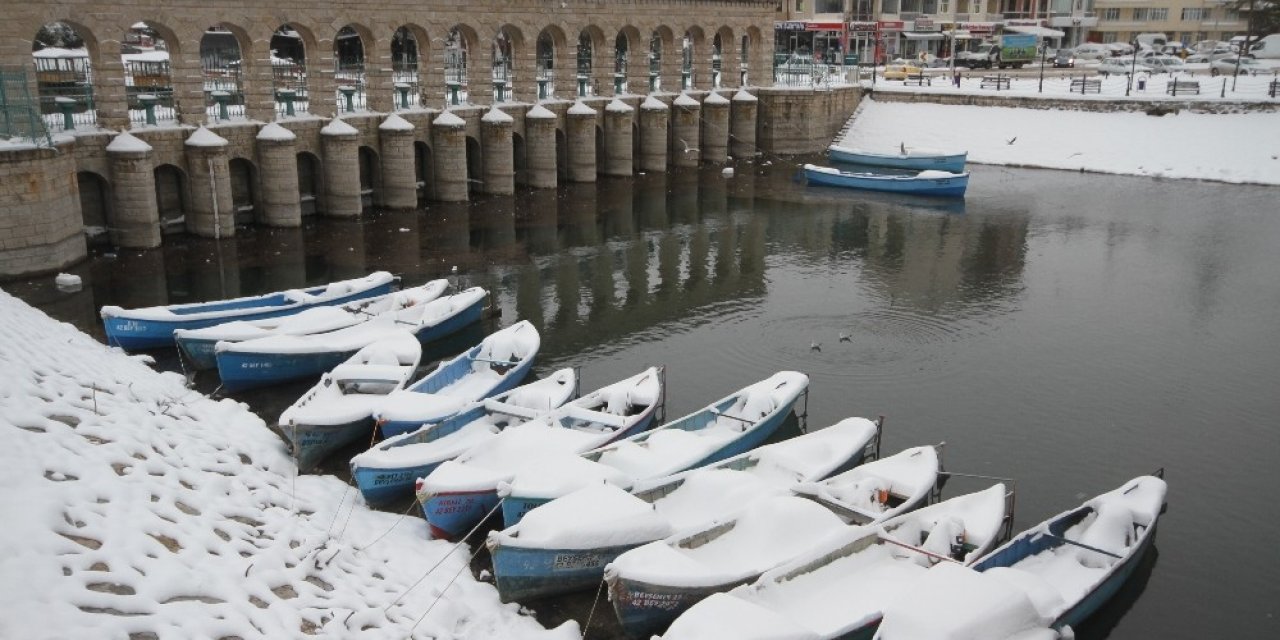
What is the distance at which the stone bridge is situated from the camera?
110 ft

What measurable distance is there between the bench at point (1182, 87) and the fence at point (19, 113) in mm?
→ 54073

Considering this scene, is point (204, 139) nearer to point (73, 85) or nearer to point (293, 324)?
point (73, 85)

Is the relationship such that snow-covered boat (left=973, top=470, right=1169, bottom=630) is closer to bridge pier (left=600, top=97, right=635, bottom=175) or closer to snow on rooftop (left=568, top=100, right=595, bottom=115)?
snow on rooftop (left=568, top=100, right=595, bottom=115)

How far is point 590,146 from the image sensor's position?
50.1 m

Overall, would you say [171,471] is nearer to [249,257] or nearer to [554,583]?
[554,583]

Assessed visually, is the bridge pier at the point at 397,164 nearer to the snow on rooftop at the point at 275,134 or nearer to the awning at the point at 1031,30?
the snow on rooftop at the point at 275,134

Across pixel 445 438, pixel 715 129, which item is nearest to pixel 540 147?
pixel 715 129

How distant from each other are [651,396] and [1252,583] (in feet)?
34.5

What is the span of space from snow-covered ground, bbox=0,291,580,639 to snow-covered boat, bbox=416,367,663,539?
664mm

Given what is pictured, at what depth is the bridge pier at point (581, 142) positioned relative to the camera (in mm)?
49219

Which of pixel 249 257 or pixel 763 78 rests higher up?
pixel 763 78

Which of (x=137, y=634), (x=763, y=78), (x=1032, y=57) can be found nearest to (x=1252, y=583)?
(x=137, y=634)

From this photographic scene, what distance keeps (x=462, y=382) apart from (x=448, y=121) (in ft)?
76.4

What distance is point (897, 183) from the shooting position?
4822cm
